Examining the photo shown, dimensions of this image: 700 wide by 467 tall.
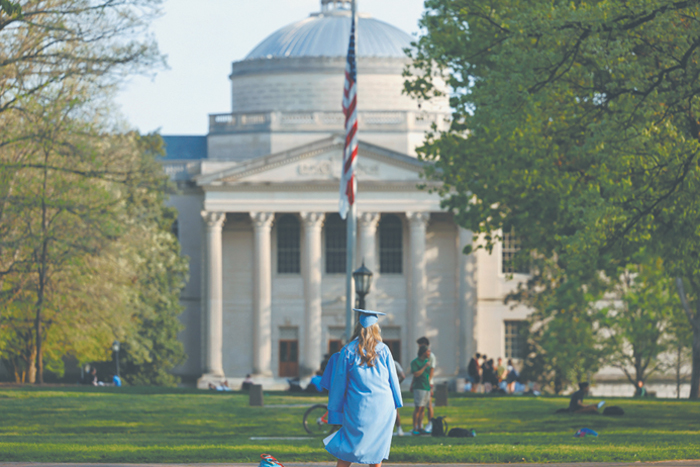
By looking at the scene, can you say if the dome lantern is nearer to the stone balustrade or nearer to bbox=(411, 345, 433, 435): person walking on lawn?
the stone balustrade

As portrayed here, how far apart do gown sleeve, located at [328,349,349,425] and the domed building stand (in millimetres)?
48516

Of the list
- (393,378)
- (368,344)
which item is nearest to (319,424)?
(393,378)

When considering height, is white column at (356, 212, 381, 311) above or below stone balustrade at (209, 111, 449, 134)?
below

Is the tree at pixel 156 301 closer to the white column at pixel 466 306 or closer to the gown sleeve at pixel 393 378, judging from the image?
the white column at pixel 466 306

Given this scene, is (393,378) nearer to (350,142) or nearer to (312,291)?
(350,142)

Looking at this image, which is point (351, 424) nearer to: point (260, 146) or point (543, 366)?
point (543, 366)

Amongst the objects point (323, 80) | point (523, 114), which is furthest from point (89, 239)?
point (323, 80)

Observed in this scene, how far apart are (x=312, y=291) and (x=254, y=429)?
38.0 m

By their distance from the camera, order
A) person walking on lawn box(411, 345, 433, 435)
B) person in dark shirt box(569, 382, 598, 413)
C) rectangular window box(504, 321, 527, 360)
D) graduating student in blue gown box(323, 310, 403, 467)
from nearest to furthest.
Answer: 1. graduating student in blue gown box(323, 310, 403, 467)
2. person walking on lawn box(411, 345, 433, 435)
3. person in dark shirt box(569, 382, 598, 413)
4. rectangular window box(504, 321, 527, 360)

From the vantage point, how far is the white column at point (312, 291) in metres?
60.7

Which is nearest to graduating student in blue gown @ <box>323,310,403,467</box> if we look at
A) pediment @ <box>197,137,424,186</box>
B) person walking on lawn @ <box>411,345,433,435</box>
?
person walking on lawn @ <box>411,345,433,435</box>

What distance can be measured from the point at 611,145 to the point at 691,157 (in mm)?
1506

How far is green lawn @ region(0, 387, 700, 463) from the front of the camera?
15.4 meters

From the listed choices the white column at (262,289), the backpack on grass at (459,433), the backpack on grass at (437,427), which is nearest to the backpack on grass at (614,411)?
the backpack on grass at (459,433)
